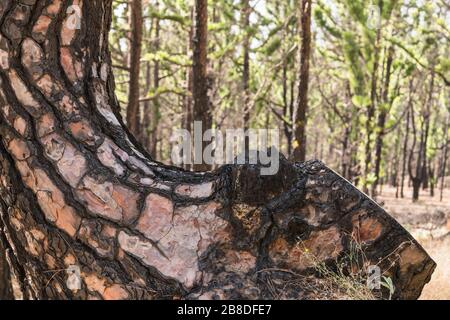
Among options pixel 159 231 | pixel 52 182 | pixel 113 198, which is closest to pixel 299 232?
pixel 159 231

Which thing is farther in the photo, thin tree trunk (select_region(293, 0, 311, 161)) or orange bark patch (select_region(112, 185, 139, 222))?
thin tree trunk (select_region(293, 0, 311, 161))

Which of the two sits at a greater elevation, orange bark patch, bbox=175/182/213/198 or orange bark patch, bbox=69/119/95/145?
orange bark patch, bbox=69/119/95/145

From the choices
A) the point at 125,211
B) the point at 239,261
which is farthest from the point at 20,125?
the point at 239,261

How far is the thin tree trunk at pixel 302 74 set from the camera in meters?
9.49

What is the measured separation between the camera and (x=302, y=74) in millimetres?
10180

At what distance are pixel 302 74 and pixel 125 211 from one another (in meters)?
8.97

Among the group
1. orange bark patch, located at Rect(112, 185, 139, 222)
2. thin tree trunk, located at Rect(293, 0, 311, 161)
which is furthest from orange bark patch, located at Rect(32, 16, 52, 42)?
thin tree trunk, located at Rect(293, 0, 311, 161)

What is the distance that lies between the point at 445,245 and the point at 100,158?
486 cm

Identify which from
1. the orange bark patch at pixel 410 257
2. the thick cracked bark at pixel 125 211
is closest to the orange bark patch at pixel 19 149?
the thick cracked bark at pixel 125 211

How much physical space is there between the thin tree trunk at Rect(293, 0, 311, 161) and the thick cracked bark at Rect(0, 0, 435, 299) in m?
8.31

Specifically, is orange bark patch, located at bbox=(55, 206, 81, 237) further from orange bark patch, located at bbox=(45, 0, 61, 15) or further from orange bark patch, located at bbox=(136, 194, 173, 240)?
orange bark patch, located at bbox=(45, 0, 61, 15)

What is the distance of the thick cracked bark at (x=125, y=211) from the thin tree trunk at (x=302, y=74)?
8309 millimetres

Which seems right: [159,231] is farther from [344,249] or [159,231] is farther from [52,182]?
[344,249]

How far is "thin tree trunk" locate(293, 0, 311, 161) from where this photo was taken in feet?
31.1
